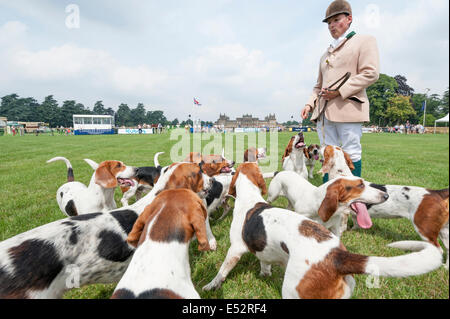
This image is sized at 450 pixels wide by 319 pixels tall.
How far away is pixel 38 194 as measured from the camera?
6066mm

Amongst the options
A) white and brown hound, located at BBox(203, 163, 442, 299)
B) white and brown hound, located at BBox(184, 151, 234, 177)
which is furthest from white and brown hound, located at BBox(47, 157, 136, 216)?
white and brown hound, located at BBox(203, 163, 442, 299)

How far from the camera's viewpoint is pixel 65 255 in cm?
198

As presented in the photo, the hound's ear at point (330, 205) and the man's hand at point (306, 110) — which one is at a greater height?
the man's hand at point (306, 110)

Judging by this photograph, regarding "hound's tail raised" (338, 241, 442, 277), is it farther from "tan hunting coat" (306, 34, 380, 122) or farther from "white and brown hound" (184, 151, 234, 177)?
"white and brown hound" (184, 151, 234, 177)

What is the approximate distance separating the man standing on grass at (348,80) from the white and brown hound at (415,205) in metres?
0.48

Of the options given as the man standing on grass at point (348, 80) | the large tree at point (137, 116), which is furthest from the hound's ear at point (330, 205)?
the large tree at point (137, 116)

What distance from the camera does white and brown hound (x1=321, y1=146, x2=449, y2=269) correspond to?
2189mm

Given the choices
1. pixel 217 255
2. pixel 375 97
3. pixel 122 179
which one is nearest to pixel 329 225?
pixel 217 255

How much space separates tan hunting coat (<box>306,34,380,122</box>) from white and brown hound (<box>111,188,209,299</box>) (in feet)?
11.1

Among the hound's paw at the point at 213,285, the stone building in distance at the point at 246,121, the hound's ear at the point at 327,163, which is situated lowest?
the hound's paw at the point at 213,285

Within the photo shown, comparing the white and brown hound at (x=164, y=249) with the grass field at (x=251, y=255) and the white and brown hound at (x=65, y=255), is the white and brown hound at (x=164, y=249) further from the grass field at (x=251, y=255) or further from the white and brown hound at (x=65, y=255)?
the grass field at (x=251, y=255)

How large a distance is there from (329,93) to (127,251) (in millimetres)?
4116

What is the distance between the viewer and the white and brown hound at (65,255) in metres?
1.72
